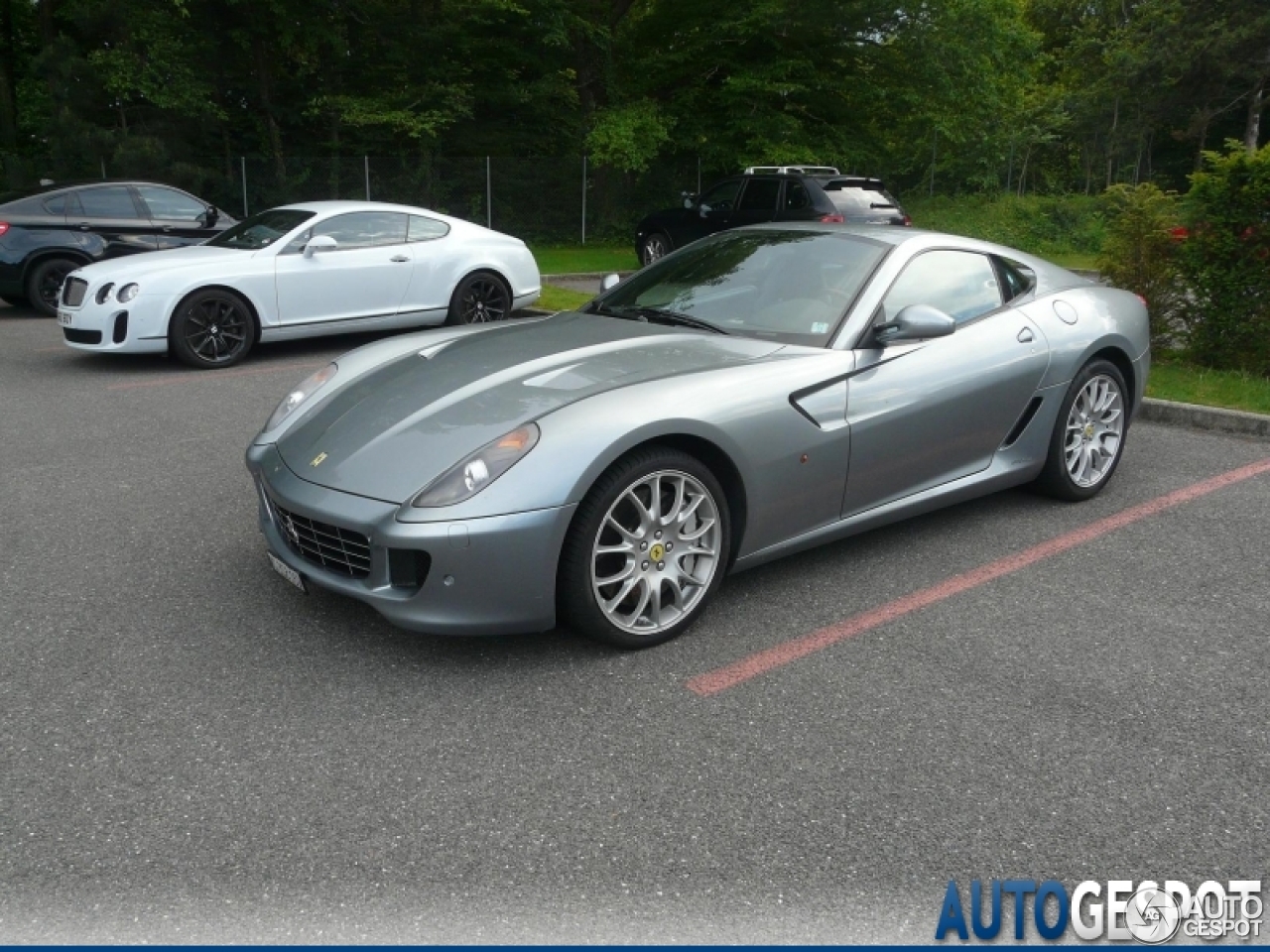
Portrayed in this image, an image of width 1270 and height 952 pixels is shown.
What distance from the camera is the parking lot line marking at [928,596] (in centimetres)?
382

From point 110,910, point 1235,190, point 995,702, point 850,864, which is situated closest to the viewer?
point 110,910

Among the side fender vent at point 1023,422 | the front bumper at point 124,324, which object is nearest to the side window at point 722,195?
the front bumper at point 124,324

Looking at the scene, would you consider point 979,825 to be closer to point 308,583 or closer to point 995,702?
point 995,702

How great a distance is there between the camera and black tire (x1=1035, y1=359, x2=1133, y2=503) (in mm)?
5445

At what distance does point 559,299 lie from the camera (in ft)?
42.7

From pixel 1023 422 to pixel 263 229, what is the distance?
7300 mm

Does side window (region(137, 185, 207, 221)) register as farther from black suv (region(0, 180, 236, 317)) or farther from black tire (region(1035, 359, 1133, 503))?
black tire (region(1035, 359, 1133, 503))

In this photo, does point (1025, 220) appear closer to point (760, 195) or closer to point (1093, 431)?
point (760, 195)

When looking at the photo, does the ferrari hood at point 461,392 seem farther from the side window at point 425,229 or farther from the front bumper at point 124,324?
the side window at point 425,229

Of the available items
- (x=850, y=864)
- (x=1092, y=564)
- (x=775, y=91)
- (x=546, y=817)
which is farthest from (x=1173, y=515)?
(x=775, y=91)

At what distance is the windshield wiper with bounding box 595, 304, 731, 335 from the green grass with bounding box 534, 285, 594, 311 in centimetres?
674

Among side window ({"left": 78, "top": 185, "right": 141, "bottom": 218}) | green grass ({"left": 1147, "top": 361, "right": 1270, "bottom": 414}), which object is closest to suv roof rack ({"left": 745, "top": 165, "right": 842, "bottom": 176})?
green grass ({"left": 1147, "top": 361, "right": 1270, "bottom": 414})

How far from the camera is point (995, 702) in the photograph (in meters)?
3.62

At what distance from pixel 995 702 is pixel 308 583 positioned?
2.32m
